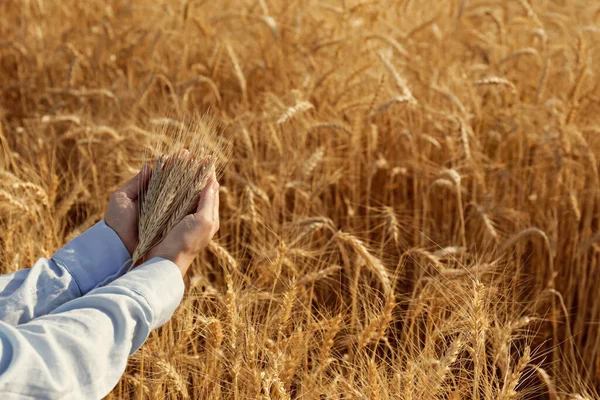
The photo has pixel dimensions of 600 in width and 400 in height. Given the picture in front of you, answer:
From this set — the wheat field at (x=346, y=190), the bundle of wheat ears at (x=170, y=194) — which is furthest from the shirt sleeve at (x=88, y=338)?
the wheat field at (x=346, y=190)

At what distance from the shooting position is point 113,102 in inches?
120

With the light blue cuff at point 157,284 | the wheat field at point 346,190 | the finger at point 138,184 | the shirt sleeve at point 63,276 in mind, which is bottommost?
the wheat field at point 346,190

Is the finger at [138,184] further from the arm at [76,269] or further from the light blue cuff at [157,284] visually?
the light blue cuff at [157,284]

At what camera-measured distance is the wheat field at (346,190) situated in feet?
5.20

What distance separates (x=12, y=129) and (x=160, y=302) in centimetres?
246

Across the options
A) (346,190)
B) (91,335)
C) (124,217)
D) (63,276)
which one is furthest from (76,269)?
(346,190)

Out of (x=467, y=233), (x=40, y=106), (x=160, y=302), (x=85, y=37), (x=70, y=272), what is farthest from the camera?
(x=85, y=37)

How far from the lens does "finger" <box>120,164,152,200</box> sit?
1546mm

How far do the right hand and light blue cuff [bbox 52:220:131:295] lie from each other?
0.09 meters

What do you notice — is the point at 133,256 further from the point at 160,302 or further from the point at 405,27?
the point at 405,27

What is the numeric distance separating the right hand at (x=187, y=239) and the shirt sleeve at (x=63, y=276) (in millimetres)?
97

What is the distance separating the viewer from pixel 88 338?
1127 mm

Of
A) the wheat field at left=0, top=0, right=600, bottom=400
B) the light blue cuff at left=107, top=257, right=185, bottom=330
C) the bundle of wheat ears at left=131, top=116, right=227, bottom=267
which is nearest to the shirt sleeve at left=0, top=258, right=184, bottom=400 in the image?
the light blue cuff at left=107, top=257, right=185, bottom=330

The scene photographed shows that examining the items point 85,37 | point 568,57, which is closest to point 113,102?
point 85,37
